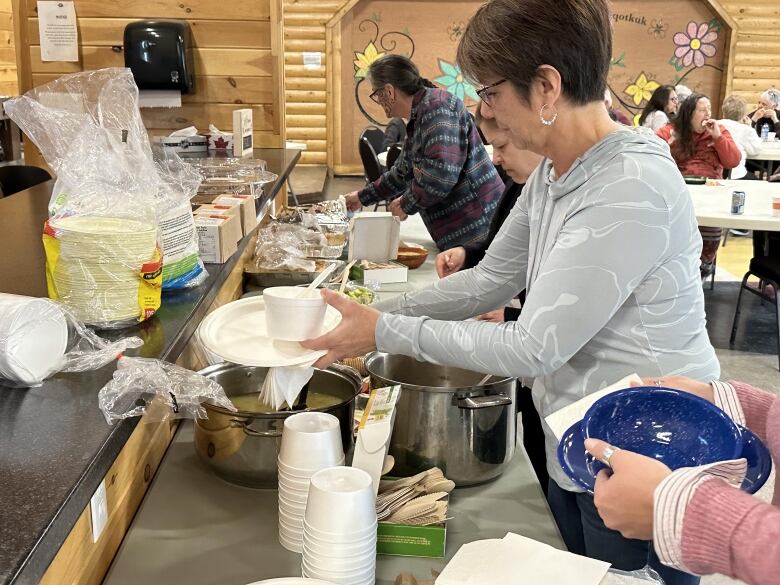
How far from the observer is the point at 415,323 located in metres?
1.54

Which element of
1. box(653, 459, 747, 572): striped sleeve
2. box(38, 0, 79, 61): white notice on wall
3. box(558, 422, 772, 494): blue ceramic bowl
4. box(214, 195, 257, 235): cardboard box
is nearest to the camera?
box(653, 459, 747, 572): striped sleeve

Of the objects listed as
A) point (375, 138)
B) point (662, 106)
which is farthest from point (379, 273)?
point (662, 106)

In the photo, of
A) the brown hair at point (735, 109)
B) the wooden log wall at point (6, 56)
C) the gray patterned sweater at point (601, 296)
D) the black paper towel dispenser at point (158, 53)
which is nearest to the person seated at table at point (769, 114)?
the brown hair at point (735, 109)

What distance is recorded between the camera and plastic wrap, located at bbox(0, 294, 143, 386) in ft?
→ 3.89

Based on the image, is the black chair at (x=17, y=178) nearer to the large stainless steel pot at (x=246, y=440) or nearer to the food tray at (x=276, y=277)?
the food tray at (x=276, y=277)

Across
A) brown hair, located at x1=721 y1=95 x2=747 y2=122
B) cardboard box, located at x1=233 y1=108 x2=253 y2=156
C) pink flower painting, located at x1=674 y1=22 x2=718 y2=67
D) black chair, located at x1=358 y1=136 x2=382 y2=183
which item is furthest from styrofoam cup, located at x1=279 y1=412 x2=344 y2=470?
pink flower painting, located at x1=674 y1=22 x2=718 y2=67

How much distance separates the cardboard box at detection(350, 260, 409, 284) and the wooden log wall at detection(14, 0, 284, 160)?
6.13ft

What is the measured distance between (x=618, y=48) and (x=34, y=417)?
11.9 m

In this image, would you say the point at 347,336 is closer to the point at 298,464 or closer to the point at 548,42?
the point at 298,464

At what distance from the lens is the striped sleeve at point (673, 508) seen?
1002 mm

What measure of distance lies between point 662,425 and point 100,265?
3.27 feet

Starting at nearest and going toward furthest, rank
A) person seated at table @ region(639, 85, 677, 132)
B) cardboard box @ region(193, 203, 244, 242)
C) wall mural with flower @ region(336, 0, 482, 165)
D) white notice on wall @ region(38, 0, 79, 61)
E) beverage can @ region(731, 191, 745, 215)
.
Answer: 1. cardboard box @ region(193, 203, 244, 242)
2. white notice on wall @ region(38, 0, 79, 61)
3. beverage can @ region(731, 191, 745, 215)
4. person seated at table @ region(639, 85, 677, 132)
5. wall mural with flower @ region(336, 0, 482, 165)

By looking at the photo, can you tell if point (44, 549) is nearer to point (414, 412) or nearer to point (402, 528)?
point (402, 528)

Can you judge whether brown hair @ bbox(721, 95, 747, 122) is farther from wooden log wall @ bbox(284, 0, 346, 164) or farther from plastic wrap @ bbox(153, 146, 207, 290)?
plastic wrap @ bbox(153, 146, 207, 290)
